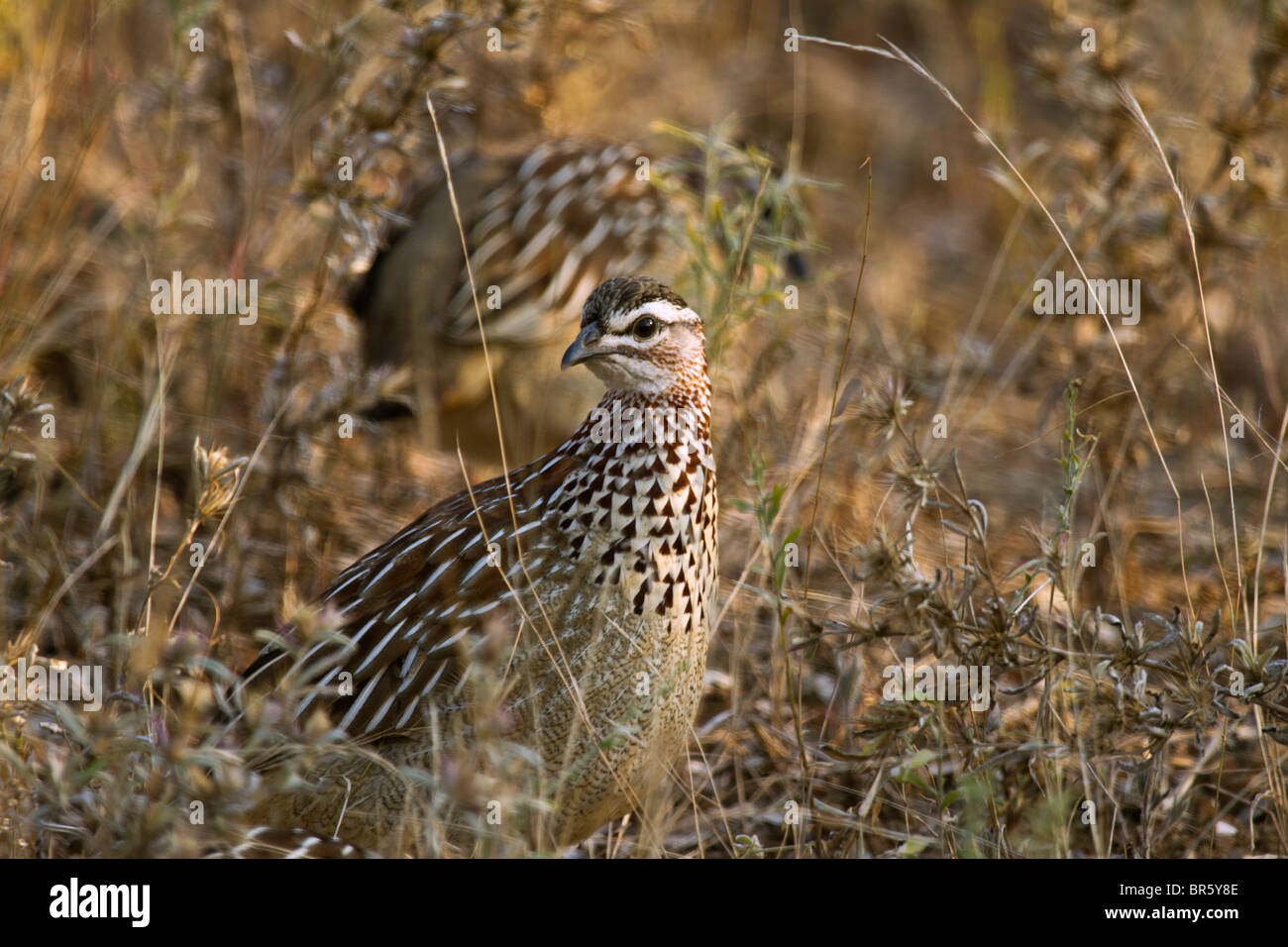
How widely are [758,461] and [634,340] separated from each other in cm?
51

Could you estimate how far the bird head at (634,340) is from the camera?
13.0 feet

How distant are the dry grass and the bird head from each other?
1.30ft

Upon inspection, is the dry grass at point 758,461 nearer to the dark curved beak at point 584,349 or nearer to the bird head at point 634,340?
the bird head at point 634,340

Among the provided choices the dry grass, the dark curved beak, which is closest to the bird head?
the dark curved beak

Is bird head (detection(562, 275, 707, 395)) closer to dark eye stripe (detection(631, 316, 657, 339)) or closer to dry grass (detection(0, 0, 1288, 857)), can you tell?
dark eye stripe (detection(631, 316, 657, 339))

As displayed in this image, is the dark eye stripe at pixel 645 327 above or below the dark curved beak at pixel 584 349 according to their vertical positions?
above

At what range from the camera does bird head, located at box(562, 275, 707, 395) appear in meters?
3.97

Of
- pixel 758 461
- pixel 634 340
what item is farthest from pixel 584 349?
pixel 758 461

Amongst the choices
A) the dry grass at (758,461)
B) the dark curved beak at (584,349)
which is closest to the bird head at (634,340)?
the dark curved beak at (584,349)

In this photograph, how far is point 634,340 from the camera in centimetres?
399

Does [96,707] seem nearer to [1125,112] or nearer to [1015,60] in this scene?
[1125,112]

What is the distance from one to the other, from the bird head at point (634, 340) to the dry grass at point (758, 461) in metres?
0.40
